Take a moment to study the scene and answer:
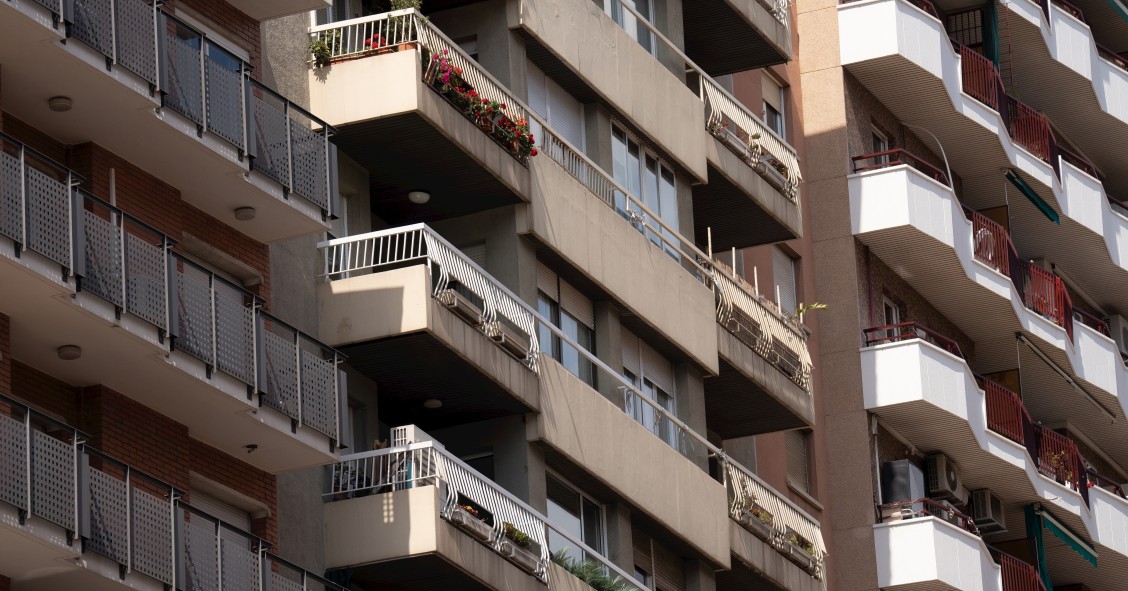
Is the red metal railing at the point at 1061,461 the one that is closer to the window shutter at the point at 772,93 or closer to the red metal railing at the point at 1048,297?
the red metal railing at the point at 1048,297

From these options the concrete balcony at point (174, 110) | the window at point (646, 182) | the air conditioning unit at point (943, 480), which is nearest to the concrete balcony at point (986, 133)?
the air conditioning unit at point (943, 480)

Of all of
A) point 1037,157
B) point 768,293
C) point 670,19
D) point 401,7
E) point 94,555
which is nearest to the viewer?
point 94,555

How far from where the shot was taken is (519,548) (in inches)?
1219

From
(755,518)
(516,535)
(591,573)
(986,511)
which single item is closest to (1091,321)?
(986,511)

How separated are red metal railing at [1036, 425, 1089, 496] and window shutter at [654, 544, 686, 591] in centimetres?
1439

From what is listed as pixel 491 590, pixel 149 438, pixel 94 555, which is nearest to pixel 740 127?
pixel 491 590

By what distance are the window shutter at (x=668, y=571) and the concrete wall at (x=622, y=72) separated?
5728 mm

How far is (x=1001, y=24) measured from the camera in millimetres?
53000

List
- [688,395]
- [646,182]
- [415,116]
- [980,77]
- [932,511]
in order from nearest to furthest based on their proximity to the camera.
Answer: [415,116]
[688,395]
[646,182]
[932,511]
[980,77]

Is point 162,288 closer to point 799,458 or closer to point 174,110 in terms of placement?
point 174,110

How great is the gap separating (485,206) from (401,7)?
9.04ft

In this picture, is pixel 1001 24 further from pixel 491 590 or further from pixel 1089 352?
pixel 491 590

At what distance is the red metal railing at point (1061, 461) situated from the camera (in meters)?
50.1

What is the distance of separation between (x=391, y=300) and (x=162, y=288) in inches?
184
